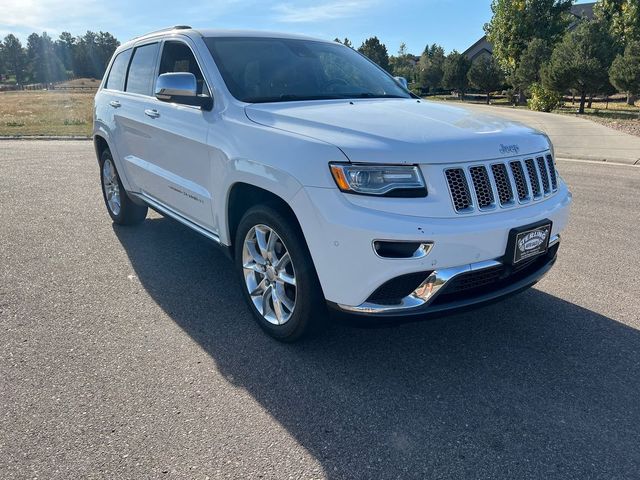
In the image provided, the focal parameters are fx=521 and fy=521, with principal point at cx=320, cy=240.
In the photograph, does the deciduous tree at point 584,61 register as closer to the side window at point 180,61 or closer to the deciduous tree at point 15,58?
the side window at point 180,61

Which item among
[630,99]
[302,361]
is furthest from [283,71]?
[630,99]

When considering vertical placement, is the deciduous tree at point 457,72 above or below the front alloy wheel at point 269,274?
above

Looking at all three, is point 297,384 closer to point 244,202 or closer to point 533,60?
point 244,202

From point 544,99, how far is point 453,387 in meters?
31.2

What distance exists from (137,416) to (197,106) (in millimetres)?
2090

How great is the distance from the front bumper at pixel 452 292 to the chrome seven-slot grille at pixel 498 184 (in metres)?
0.32

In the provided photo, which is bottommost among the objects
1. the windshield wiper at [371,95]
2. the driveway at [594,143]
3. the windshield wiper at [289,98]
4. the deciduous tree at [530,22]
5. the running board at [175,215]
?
the driveway at [594,143]

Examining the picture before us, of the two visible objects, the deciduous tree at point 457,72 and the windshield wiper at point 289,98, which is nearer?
the windshield wiper at point 289,98

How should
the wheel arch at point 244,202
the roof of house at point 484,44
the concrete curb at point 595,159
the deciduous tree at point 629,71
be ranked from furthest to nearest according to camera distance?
the roof of house at point 484,44
the deciduous tree at point 629,71
the concrete curb at point 595,159
the wheel arch at point 244,202

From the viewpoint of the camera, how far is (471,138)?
2.79 metres

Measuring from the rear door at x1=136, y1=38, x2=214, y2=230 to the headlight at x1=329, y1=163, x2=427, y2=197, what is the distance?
51.1 inches

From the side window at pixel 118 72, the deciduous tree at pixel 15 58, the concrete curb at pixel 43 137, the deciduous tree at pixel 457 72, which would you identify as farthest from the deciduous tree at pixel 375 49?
the deciduous tree at pixel 15 58

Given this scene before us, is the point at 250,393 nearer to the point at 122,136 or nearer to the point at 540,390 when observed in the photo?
the point at 540,390

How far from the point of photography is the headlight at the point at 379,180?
256cm
